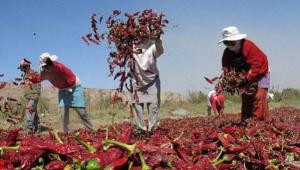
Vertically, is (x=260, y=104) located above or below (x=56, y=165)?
above

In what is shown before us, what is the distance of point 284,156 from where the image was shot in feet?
14.4

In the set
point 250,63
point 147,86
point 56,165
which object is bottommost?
point 56,165

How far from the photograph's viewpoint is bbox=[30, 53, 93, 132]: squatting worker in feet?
34.6

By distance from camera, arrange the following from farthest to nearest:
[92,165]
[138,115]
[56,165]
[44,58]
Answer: [44,58], [138,115], [56,165], [92,165]

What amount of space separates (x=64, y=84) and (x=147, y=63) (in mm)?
2839

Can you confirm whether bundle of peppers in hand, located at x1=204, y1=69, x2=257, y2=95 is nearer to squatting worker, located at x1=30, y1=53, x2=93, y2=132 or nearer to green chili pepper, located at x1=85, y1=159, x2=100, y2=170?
squatting worker, located at x1=30, y1=53, x2=93, y2=132

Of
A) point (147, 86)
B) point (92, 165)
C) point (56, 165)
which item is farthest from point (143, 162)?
point (147, 86)

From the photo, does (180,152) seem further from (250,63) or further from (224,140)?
(250,63)

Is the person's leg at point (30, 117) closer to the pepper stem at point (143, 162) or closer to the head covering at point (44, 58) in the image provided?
the head covering at point (44, 58)

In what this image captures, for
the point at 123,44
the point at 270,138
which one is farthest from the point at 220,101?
the point at 270,138

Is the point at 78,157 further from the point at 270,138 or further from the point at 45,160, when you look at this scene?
the point at 270,138

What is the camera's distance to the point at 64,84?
10930 millimetres

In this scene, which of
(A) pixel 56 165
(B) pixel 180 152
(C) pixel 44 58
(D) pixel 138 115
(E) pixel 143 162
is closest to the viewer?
(A) pixel 56 165

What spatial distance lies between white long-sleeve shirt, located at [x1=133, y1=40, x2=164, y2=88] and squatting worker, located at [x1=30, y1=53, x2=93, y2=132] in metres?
2.43
